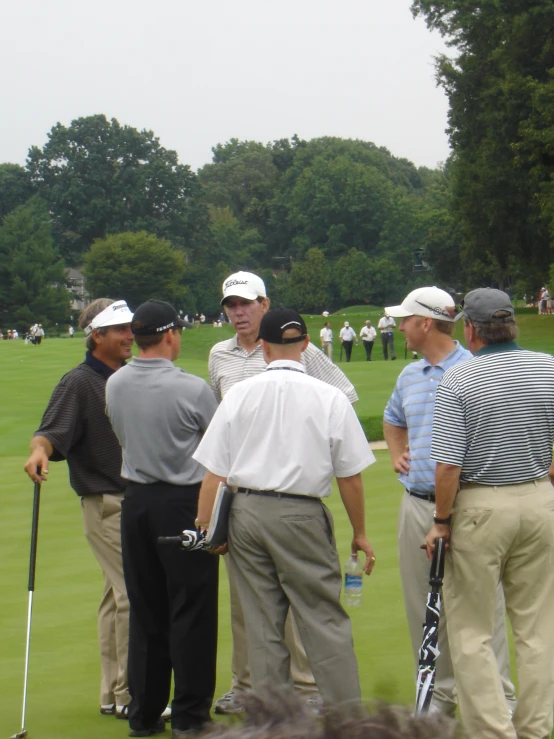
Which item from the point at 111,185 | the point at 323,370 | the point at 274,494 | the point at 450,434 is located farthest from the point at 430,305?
the point at 111,185

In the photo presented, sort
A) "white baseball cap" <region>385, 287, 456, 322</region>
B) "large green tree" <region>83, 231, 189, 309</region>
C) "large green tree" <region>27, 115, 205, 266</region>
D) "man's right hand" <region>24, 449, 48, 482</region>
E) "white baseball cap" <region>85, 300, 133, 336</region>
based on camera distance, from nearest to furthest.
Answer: "white baseball cap" <region>385, 287, 456, 322</region>
"man's right hand" <region>24, 449, 48, 482</region>
"white baseball cap" <region>85, 300, 133, 336</region>
"large green tree" <region>83, 231, 189, 309</region>
"large green tree" <region>27, 115, 205, 266</region>

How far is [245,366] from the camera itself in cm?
582

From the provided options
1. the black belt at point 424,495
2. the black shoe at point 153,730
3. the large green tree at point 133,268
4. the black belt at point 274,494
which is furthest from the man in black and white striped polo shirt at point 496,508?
the large green tree at point 133,268

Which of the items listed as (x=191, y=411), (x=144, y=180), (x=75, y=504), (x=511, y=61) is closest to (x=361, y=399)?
(x=75, y=504)

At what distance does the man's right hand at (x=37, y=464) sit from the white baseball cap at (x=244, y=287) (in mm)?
1152

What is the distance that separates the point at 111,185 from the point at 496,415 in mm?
105516

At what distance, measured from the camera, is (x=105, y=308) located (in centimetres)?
592

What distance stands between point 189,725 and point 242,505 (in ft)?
3.75

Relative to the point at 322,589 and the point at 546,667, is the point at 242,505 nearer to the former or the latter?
the point at 322,589

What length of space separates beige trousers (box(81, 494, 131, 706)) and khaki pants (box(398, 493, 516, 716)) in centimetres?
138

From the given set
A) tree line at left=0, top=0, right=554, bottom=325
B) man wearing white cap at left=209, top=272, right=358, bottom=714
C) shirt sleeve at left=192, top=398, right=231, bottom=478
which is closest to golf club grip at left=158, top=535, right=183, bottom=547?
shirt sleeve at left=192, top=398, right=231, bottom=478

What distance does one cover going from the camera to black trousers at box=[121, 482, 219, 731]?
5.14m

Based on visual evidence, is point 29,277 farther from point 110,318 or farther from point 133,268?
point 110,318

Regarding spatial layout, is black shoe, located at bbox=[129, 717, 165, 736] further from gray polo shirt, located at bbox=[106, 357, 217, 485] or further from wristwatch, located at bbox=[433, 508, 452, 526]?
wristwatch, located at bbox=[433, 508, 452, 526]
